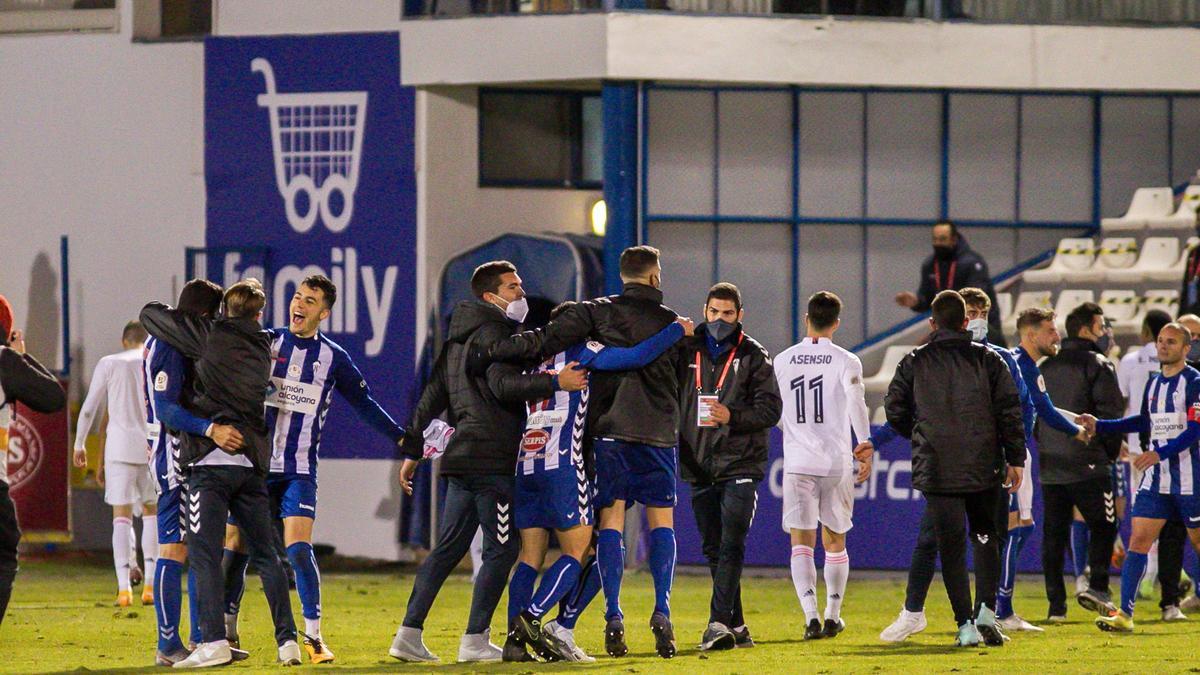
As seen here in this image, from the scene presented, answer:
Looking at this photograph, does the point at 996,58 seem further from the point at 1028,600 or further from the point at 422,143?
the point at 1028,600

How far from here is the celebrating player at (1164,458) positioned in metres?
12.1

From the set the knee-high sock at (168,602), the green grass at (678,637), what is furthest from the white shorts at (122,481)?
the knee-high sock at (168,602)

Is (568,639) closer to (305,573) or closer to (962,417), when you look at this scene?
(305,573)

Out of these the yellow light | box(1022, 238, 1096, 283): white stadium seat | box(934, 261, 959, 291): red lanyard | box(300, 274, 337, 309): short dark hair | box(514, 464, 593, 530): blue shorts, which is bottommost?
box(514, 464, 593, 530): blue shorts

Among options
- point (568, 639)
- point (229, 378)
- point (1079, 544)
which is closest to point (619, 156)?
point (1079, 544)

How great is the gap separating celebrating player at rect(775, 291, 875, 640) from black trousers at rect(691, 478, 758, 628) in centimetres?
65

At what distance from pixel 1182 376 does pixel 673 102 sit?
9047 mm

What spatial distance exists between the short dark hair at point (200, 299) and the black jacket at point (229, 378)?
6.2 inches

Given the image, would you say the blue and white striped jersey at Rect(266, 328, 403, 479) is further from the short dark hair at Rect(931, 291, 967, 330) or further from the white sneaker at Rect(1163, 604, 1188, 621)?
the white sneaker at Rect(1163, 604, 1188, 621)

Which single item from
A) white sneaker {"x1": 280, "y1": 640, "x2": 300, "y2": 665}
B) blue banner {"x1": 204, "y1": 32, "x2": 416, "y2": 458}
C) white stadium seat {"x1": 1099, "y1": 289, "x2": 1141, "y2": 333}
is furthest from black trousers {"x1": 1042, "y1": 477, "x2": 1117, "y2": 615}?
blue banner {"x1": 204, "y1": 32, "x2": 416, "y2": 458}

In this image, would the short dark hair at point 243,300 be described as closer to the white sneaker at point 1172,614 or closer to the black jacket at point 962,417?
the black jacket at point 962,417

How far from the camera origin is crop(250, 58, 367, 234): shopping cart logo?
65.8 feet

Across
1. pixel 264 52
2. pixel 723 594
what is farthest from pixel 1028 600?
pixel 264 52

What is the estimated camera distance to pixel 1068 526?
1350cm
